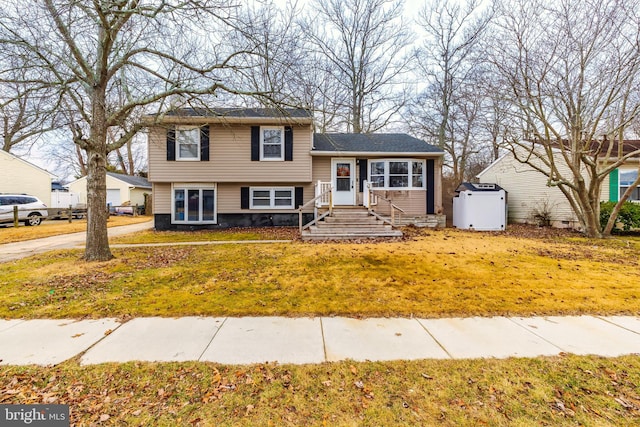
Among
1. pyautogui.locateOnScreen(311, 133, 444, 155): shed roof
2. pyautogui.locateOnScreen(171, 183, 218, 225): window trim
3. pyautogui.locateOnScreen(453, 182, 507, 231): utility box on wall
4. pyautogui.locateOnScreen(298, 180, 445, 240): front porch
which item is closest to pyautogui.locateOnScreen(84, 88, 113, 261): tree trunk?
pyautogui.locateOnScreen(298, 180, 445, 240): front porch

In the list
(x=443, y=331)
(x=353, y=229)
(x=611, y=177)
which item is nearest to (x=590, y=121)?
(x=611, y=177)

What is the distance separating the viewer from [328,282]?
17.3 ft

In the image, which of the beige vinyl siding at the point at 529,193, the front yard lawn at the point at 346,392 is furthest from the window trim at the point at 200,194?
the beige vinyl siding at the point at 529,193

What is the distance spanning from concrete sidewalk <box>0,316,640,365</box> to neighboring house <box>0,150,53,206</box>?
2318 centimetres

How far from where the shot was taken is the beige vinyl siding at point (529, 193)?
Result: 1384 cm

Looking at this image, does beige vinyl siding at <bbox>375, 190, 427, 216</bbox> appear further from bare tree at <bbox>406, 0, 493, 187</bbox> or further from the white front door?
bare tree at <bbox>406, 0, 493, 187</bbox>

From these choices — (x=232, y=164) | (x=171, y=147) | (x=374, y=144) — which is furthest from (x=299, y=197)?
(x=171, y=147)

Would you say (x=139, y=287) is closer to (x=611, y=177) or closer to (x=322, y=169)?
(x=322, y=169)

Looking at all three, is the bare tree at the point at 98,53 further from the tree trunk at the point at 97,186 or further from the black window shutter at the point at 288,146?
the black window shutter at the point at 288,146

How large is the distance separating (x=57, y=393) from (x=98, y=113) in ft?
22.9

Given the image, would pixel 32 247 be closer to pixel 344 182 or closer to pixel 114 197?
pixel 344 182

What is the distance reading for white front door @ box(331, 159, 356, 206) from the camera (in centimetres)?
1366

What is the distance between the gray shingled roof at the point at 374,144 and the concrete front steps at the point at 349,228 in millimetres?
3606

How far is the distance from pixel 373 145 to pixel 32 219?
19318 millimetres
